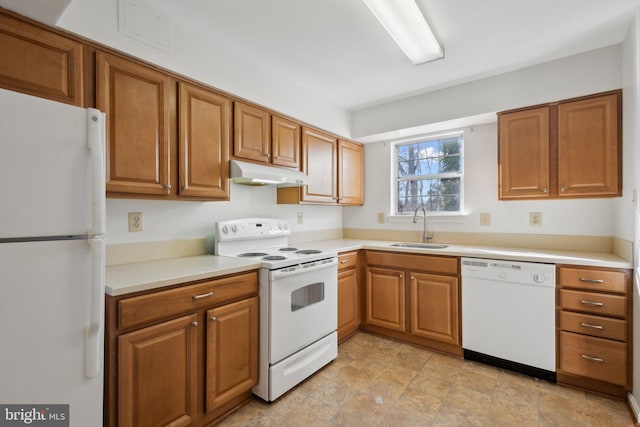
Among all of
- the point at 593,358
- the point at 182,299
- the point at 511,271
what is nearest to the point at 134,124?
the point at 182,299

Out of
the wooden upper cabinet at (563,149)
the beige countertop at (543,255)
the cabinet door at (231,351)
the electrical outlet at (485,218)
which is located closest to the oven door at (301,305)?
the cabinet door at (231,351)

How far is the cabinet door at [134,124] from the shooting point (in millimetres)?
1630

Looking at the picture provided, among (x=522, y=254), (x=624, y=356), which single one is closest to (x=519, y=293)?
(x=522, y=254)

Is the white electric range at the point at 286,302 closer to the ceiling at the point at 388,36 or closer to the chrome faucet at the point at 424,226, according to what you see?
the chrome faucet at the point at 424,226

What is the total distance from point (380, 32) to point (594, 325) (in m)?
2.43

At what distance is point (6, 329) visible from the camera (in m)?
1.05

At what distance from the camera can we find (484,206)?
9.82 feet

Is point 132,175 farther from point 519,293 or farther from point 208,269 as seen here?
point 519,293

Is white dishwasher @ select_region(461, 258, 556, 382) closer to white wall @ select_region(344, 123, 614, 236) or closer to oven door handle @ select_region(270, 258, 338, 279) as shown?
white wall @ select_region(344, 123, 614, 236)

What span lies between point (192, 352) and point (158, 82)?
1.58 meters

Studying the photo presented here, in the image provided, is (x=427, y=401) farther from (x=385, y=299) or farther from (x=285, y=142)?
(x=285, y=142)

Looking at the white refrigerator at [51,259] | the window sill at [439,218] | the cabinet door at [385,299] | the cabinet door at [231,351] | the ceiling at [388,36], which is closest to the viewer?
the white refrigerator at [51,259]

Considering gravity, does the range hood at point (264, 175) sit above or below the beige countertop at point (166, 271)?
above

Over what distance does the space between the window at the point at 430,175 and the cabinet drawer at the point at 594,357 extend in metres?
1.45
